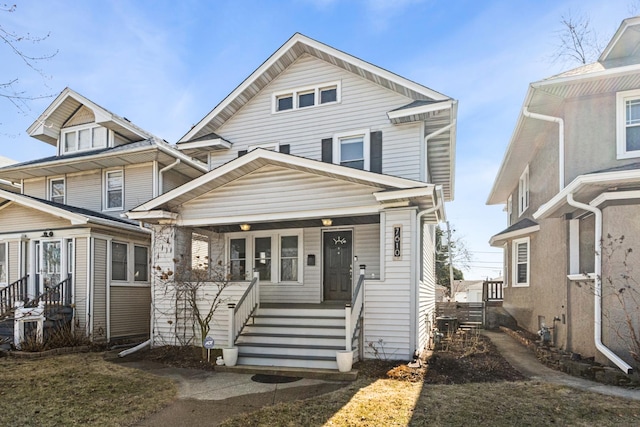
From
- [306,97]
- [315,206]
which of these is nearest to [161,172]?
[306,97]

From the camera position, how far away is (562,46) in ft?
60.5

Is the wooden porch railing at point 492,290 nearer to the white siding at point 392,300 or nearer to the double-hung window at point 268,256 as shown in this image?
the double-hung window at point 268,256

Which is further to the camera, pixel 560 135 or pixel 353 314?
pixel 560 135

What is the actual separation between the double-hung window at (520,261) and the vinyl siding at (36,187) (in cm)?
1712

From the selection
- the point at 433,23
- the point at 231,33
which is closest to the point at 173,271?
the point at 231,33

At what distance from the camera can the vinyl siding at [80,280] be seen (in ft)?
37.9

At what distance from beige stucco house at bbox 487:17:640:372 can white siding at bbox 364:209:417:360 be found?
326 cm

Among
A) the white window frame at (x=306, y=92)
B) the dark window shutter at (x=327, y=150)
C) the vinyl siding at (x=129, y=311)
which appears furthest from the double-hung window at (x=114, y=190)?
the dark window shutter at (x=327, y=150)

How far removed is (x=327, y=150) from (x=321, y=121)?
881 millimetres

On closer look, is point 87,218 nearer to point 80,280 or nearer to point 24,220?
point 80,280

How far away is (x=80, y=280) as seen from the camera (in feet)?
38.2

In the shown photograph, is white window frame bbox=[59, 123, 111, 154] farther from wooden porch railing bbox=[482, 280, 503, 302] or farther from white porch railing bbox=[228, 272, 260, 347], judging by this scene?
wooden porch railing bbox=[482, 280, 503, 302]

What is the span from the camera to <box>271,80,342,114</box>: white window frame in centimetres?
1167

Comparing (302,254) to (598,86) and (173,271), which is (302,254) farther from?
(598,86)
